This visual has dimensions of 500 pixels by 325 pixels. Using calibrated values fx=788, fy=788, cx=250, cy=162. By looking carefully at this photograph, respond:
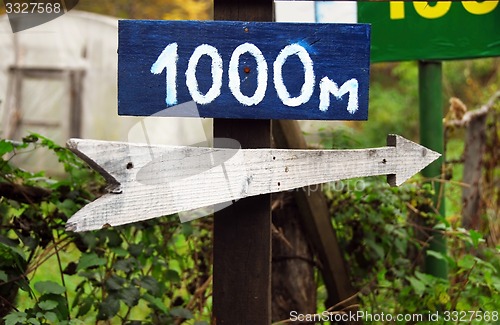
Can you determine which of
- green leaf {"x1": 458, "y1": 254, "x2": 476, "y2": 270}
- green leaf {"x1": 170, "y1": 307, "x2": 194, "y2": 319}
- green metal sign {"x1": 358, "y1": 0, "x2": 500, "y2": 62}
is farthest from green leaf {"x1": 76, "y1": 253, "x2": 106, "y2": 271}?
green metal sign {"x1": 358, "y1": 0, "x2": 500, "y2": 62}

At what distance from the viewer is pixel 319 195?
10.8 ft

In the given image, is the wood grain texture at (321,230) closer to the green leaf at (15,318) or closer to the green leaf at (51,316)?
the green leaf at (51,316)

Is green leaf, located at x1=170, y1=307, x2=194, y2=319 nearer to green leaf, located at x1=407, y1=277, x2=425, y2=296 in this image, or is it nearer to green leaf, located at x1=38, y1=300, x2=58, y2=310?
green leaf, located at x1=38, y1=300, x2=58, y2=310

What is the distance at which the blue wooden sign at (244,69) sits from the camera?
2.12 m

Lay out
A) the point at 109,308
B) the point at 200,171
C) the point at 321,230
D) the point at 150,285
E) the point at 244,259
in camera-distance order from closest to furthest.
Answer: the point at 200,171, the point at 244,259, the point at 109,308, the point at 150,285, the point at 321,230

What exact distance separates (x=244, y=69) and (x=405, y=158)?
2.03 ft

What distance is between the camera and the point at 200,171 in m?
2.10

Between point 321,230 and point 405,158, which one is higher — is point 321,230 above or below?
below

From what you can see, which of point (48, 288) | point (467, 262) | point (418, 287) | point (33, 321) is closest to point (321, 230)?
point (418, 287)

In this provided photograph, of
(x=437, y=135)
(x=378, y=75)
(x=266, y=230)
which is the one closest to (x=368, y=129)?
(x=378, y=75)

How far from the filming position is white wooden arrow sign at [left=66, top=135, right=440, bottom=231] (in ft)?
6.35

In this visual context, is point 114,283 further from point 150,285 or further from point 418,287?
point 418,287

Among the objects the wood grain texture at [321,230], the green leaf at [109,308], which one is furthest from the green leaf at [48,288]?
the wood grain texture at [321,230]

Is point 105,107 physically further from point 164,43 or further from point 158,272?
point 164,43
